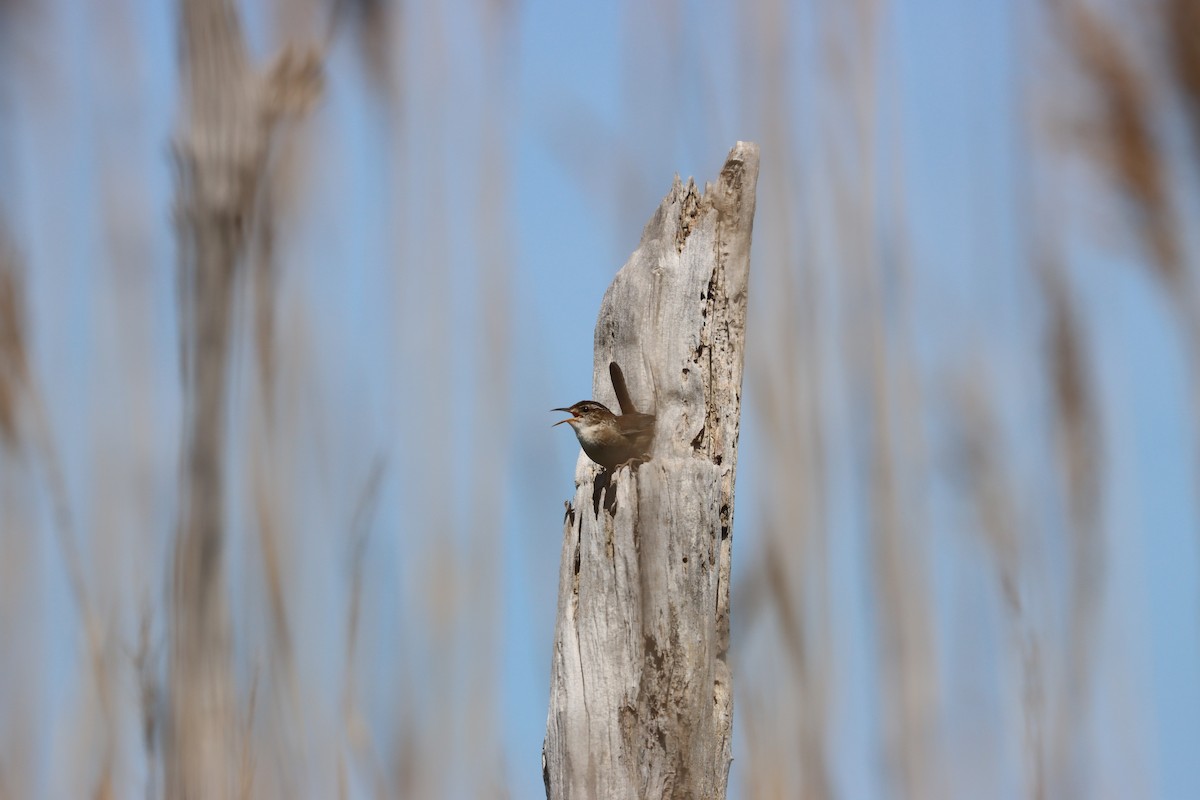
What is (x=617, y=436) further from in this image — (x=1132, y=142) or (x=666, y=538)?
(x=1132, y=142)

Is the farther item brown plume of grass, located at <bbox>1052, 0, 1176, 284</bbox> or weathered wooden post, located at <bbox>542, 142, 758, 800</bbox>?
weathered wooden post, located at <bbox>542, 142, 758, 800</bbox>

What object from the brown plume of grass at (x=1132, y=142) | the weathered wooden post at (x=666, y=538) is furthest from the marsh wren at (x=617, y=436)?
the brown plume of grass at (x=1132, y=142)

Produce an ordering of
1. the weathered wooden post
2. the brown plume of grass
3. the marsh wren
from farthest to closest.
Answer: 1. the marsh wren
2. the weathered wooden post
3. the brown plume of grass

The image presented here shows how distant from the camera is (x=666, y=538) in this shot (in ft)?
6.31

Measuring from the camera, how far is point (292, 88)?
3.79ft

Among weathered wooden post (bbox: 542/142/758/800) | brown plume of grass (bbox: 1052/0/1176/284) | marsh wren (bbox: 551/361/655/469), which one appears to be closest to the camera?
brown plume of grass (bbox: 1052/0/1176/284)

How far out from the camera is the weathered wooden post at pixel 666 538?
1.87m

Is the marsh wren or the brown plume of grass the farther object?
the marsh wren

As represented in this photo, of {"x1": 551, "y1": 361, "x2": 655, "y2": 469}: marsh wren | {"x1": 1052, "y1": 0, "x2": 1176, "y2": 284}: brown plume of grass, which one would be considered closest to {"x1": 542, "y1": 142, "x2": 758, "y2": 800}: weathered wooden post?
{"x1": 551, "y1": 361, "x2": 655, "y2": 469}: marsh wren

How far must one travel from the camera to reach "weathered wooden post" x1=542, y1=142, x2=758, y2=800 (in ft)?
6.14

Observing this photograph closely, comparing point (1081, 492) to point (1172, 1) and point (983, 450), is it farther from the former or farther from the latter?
point (1172, 1)

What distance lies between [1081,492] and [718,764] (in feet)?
2.57

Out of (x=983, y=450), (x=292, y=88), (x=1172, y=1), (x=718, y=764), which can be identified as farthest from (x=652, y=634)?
(x=1172, y=1)

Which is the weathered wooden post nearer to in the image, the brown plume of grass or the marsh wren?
the marsh wren
